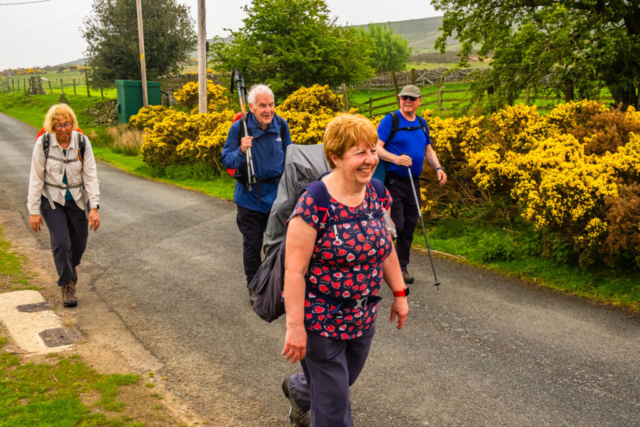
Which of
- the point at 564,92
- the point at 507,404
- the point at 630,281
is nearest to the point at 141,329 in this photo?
the point at 507,404

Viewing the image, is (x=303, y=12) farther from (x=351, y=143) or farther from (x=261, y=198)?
(x=351, y=143)

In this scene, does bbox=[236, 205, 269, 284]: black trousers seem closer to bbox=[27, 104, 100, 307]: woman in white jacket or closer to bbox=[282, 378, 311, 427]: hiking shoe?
bbox=[27, 104, 100, 307]: woman in white jacket

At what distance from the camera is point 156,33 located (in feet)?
126

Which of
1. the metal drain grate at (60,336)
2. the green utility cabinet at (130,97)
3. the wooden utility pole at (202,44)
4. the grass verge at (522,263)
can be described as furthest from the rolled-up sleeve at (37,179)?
the green utility cabinet at (130,97)

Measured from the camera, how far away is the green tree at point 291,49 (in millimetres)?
20281

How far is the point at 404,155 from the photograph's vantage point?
20.4 feet

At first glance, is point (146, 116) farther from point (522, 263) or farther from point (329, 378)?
point (329, 378)

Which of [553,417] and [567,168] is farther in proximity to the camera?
[567,168]

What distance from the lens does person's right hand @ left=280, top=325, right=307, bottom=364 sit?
114 inches

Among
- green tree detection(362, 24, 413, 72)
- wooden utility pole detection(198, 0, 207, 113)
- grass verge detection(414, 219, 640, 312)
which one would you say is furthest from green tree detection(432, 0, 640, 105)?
green tree detection(362, 24, 413, 72)

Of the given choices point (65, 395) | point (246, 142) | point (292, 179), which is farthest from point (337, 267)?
point (246, 142)

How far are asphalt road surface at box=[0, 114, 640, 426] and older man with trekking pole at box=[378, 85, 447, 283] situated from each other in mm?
884

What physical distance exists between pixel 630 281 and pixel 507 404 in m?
3.21

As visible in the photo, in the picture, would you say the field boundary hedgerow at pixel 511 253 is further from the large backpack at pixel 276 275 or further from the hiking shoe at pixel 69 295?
the hiking shoe at pixel 69 295
